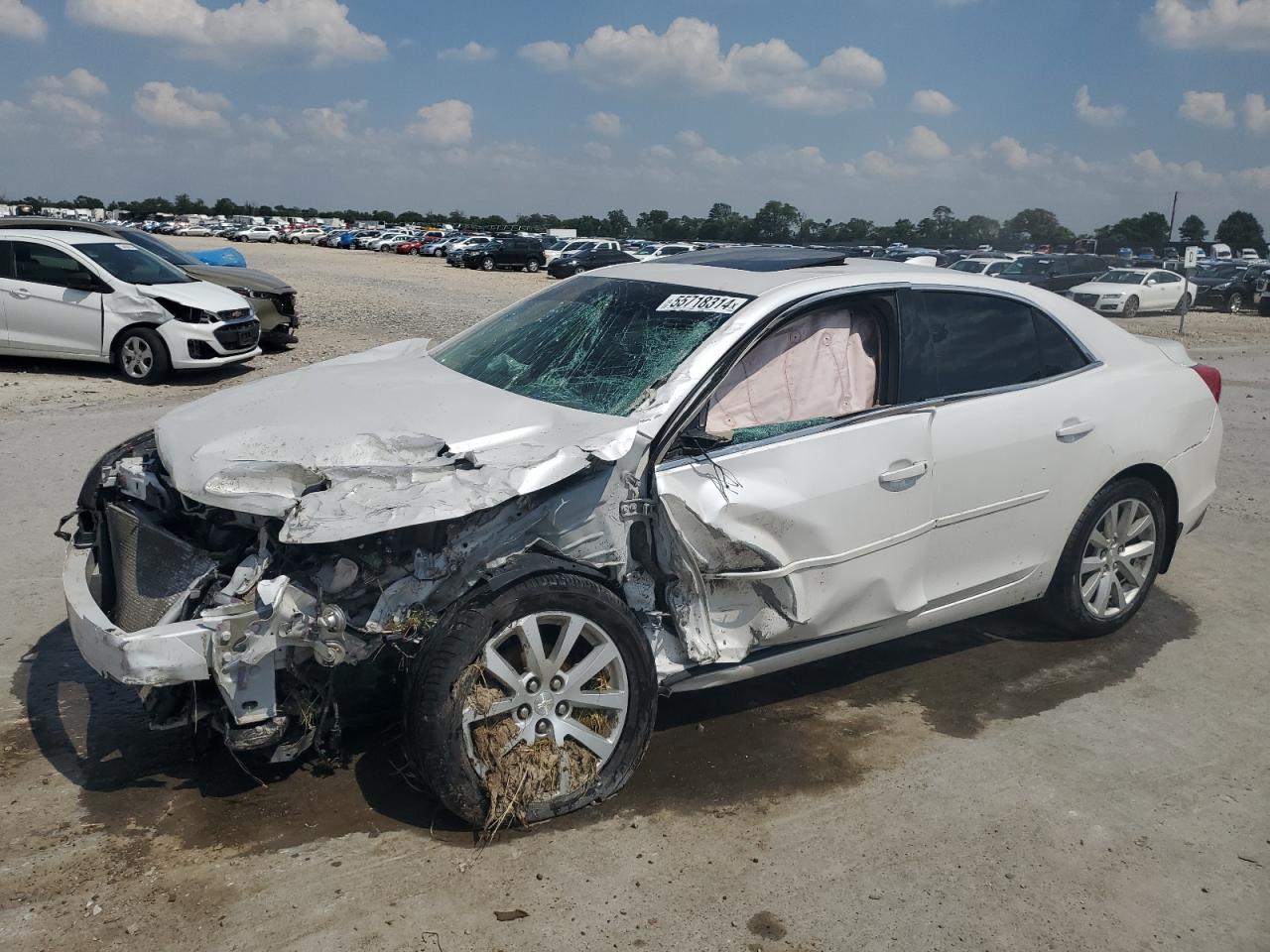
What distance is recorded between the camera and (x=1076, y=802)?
3.71 metres

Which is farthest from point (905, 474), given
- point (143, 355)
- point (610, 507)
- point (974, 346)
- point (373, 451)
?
point (143, 355)

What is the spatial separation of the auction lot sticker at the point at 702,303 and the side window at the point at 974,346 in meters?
0.75

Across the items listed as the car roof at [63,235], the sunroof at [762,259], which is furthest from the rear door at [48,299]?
the sunroof at [762,259]

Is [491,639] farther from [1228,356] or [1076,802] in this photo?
[1228,356]

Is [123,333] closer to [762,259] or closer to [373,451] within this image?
[762,259]

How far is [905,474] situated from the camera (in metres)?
4.02

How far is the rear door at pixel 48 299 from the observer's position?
11969 millimetres

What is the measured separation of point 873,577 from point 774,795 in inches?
35.5

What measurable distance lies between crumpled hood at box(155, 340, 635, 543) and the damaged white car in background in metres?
0.01

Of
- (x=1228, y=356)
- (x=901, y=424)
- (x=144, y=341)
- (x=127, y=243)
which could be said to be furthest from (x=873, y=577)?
(x=1228, y=356)

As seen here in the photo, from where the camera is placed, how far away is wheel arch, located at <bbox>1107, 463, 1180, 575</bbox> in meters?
4.91

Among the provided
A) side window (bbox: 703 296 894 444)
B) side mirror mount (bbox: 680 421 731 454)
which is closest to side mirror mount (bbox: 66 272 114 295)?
side window (bbox: 703 296 894 444)

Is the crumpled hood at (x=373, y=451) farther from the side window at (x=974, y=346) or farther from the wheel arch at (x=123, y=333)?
the wheel arch at (x=123, y=333)

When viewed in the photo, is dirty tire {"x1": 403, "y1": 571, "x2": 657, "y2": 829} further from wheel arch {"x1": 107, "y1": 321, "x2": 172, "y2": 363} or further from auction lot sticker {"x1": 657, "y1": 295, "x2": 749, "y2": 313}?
wheel arch {"x1": 107, "y1": 321, "x2": 172, "y2": 363}
